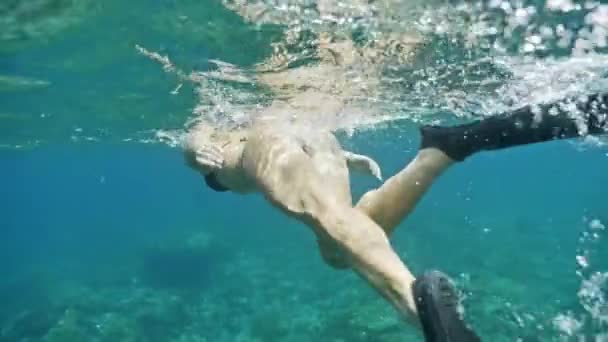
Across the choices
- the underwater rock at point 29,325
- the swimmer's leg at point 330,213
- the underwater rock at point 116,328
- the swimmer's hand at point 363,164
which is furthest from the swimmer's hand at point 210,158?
the underwater rock at point 29,325

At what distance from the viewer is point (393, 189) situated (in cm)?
637

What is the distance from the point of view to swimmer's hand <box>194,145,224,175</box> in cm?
940

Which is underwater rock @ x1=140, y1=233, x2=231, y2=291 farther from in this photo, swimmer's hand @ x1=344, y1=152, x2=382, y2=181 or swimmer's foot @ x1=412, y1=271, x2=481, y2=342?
swimmer's foot @ x1=412, y1=271, x2=481, y2=342

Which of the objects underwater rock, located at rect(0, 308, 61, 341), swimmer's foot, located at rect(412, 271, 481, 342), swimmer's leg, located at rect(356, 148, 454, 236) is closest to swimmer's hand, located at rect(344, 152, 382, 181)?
swimmer's leg, located at rect(356, 148, 454, 236)

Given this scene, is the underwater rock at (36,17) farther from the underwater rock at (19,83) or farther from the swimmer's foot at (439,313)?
the swimmer's foot at (439,313)

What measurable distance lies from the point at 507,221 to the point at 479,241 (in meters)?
10.9

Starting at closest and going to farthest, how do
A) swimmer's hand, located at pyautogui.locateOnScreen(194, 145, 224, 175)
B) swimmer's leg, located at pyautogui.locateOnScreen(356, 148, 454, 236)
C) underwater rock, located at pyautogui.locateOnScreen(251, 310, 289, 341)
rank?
swimmer's leg, located at pyautogui.locateOnScreen(356, 148, 454, 236)
swimmer's hand, located at pyautogui.locateOnScreen(194, 145, 224, 175)
underwater rock, located at pyautogui.locateOnScreen(251, 310, 289, 341)

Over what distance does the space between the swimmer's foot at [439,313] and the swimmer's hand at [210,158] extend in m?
5.52

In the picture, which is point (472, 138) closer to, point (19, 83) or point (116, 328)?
point (19, 83)

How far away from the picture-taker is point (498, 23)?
9062 millimetres

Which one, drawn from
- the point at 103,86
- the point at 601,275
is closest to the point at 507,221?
the point at 601,275

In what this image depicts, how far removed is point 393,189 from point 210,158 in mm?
4210

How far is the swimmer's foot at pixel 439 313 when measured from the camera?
4348mm

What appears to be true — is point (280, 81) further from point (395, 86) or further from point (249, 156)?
point (249, 156)
